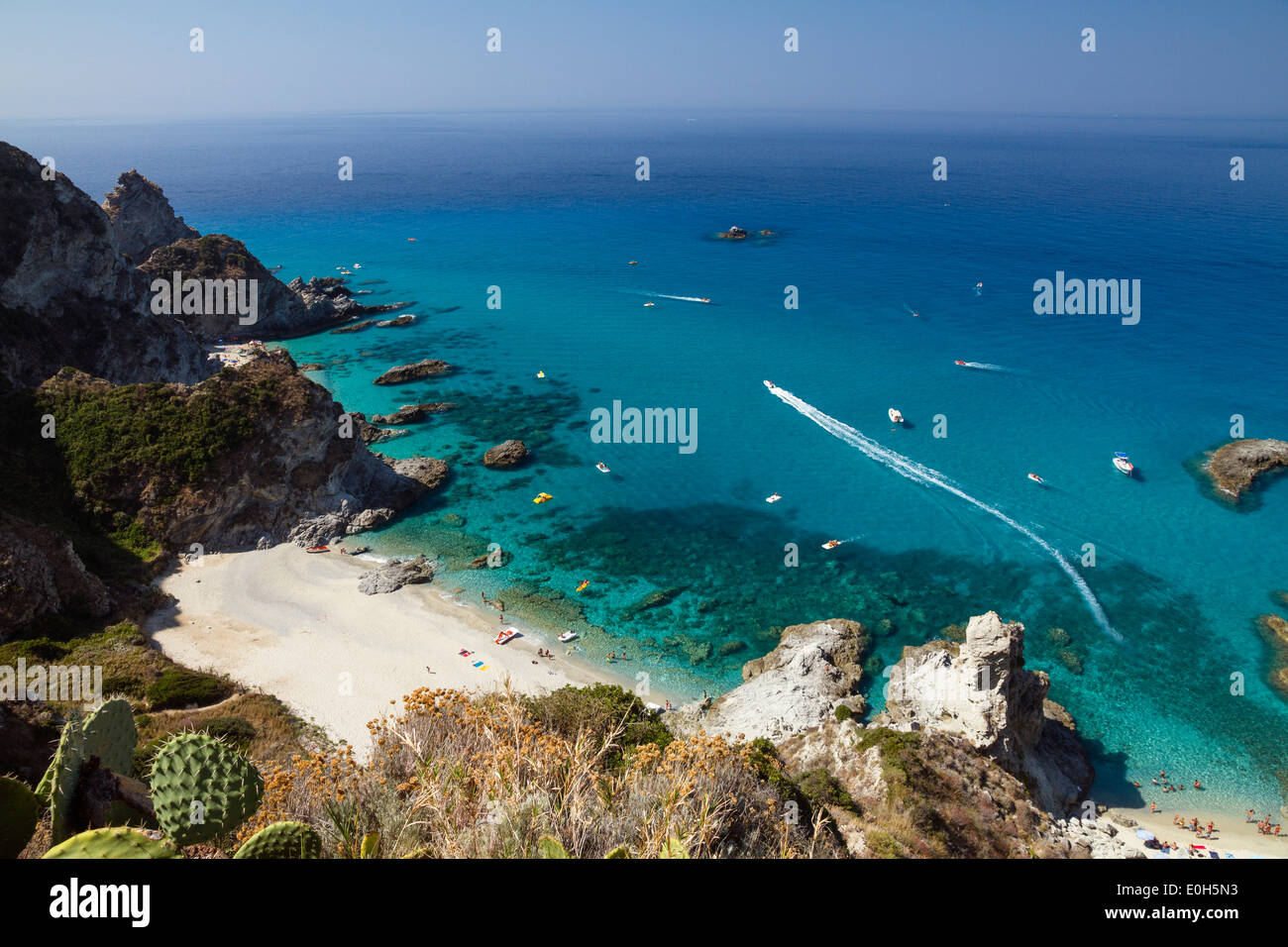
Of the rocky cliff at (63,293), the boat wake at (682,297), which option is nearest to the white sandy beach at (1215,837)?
the rocky cliff at (63,293)

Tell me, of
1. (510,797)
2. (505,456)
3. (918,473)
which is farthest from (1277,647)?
(505,456)

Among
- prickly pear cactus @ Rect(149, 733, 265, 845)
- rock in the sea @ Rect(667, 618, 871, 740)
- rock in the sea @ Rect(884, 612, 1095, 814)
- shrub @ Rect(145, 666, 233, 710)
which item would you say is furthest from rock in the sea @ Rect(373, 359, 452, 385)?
prickly pear cactus @ Rect(149, 733, 265, 845)

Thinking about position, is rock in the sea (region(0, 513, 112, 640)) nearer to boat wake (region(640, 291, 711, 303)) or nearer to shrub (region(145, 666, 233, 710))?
shrub (region(145, 666, 233, 710))

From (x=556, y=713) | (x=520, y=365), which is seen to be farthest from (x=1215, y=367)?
(x=556, y=713)

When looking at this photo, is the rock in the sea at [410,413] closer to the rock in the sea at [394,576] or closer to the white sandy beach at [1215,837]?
the rock in the sea at [394,576]

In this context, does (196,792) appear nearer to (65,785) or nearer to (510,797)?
(65,785)
